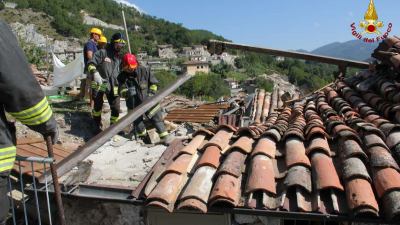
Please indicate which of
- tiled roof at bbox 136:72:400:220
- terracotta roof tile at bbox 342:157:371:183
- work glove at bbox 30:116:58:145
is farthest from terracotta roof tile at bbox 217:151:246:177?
work glove at bbox 30:116:58:145

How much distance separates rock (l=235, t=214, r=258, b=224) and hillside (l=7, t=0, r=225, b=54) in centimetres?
11430

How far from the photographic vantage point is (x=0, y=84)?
2750 millimetres

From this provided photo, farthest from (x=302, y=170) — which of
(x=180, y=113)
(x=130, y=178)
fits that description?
(x=180, y=113)

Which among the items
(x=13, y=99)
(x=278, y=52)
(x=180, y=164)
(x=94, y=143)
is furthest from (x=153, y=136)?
(x=13, y=99)

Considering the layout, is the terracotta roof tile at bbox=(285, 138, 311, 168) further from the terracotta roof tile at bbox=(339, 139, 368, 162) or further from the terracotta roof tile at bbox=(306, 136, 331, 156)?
the terracotta roof tile at bbox=(339, 139, 368, 162)

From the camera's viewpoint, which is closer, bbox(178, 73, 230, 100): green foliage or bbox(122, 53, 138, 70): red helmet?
bbox(122, 53, 138, 70): red helmet

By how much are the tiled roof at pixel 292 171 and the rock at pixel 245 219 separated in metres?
0.20

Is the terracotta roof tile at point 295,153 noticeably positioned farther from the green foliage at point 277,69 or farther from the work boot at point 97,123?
the green foliage at point 277,69

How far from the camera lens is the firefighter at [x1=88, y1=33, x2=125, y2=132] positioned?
783 centimetres

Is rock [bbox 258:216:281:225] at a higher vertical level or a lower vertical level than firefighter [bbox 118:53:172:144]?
lower

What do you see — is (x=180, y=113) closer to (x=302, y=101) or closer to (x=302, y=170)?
(x=302, y=101)

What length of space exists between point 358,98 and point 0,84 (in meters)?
5.21

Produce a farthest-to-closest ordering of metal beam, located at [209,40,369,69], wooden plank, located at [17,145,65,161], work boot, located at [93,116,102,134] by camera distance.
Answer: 1. metal beam, located at [209,40,369,69]
2. work boot, located at [93,116,102,134]
3. wooden plank, located at [17,145,65,161]

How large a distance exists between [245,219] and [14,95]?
2.15m
